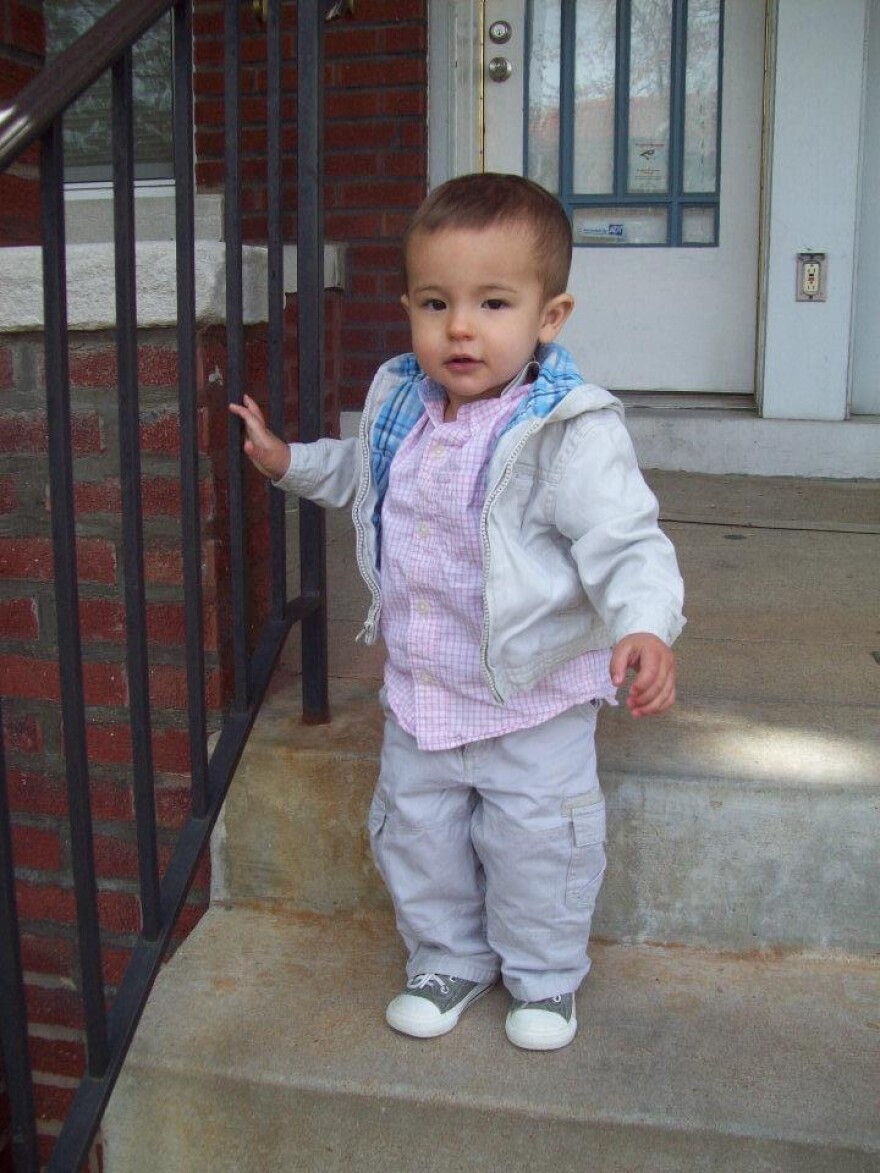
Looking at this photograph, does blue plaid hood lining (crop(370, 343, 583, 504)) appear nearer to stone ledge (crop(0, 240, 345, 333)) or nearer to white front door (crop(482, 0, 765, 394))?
stone ledge (crop(0, 240, 345, 333))

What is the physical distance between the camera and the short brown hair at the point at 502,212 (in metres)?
1.60

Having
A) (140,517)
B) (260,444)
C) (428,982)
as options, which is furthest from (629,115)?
(428,982)

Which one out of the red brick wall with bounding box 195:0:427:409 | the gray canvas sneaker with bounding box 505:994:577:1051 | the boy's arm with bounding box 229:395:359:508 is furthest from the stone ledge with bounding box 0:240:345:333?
the red brick wall with bounding box 195:0:427:409

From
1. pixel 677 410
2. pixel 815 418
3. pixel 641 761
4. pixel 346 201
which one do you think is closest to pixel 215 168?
pixel 346 201

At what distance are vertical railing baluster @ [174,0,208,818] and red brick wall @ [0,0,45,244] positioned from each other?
Result: 1.13m

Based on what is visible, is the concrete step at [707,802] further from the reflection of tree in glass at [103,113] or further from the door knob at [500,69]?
the reflection of tree in glass at [103,113]

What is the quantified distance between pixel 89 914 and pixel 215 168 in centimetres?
335

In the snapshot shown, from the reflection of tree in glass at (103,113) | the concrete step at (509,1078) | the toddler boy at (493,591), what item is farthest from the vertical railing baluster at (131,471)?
the reflection of tree in glass at (103,113)

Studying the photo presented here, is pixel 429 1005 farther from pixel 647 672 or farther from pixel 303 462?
pixel 303 462

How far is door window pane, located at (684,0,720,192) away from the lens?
3881 millimetres

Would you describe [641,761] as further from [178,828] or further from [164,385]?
[164,385]

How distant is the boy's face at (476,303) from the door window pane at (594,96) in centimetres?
261

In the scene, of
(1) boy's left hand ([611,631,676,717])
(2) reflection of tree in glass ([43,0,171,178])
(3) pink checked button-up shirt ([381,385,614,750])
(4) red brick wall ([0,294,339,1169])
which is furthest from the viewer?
(2) reflection of tree in glass ([43,0,171,178])

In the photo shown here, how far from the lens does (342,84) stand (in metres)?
4.06
